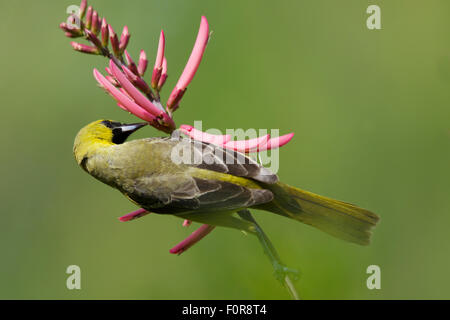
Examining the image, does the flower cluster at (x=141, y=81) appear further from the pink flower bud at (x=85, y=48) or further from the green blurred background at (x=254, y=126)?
the green blurred background at (x=254, y=126)

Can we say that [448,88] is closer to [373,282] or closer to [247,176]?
[373,282]

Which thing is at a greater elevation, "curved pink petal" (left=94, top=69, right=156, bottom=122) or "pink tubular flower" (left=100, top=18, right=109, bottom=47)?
"pink tubular flower" (left=100, top=18, right=109, bottom=47)

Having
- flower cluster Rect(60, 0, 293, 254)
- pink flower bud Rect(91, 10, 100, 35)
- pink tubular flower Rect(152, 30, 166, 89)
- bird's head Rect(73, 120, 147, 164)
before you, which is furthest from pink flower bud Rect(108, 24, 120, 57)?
bird's head Rect(73, 120, 147, 164)

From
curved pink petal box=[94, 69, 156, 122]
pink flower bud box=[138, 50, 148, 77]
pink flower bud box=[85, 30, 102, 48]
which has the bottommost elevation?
curved pink petal box=[94, 69, 156, 122]

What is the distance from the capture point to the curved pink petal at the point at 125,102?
2.68 m

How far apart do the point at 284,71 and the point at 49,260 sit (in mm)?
3223

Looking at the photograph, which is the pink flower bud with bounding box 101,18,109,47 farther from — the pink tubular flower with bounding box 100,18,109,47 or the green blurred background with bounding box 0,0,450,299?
the green blurred background with bounding box 0,0,450,299

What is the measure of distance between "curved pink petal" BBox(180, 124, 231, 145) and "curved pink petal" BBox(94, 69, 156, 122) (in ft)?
0.62

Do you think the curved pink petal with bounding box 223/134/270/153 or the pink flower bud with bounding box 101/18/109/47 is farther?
the pink flower bud with bounding box 101/18/109/47

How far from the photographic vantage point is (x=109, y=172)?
3600mm

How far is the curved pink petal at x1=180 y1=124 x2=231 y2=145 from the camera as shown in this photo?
2755 mm

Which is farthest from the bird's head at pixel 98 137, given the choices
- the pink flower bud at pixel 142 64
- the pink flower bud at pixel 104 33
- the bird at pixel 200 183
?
the pink flower bud at pixel 104 33

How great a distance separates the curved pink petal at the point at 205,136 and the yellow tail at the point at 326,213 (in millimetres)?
648

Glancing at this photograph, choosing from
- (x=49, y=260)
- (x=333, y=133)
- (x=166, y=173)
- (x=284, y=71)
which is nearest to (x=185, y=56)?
(x=284, y=71)
